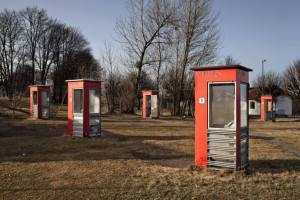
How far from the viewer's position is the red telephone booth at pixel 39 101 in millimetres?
21312

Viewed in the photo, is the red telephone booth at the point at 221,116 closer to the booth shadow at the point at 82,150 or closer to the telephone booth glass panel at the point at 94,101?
the booth shadow at the point at 82,150

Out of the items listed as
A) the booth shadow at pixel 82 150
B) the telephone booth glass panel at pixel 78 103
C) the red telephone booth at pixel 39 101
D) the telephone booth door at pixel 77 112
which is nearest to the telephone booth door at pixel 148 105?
the red telephone booth at pixel 39 101

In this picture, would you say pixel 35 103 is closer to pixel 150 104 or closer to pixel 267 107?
pixel 150 104

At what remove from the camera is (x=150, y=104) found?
26.2 meters

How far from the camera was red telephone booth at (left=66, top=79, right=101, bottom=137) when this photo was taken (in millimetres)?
12195

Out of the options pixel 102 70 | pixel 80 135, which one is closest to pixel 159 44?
pixel 102 70

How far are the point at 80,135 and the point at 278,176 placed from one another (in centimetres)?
843

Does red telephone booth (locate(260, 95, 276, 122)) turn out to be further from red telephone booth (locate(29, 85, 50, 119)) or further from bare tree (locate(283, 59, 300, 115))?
red telephone booth (locate(29, 85, 50, 119))

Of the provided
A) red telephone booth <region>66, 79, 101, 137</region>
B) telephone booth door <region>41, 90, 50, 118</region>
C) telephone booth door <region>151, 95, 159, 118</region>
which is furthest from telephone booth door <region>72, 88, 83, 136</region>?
telephone booth door <region>151, 95, 159, 118</region>

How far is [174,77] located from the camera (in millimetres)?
32062

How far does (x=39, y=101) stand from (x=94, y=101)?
10.0 m

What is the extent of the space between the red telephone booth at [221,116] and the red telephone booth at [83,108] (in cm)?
661

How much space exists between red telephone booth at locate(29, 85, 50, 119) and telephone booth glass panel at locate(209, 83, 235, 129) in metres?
17.3

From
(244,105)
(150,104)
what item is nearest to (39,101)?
(150,104)
